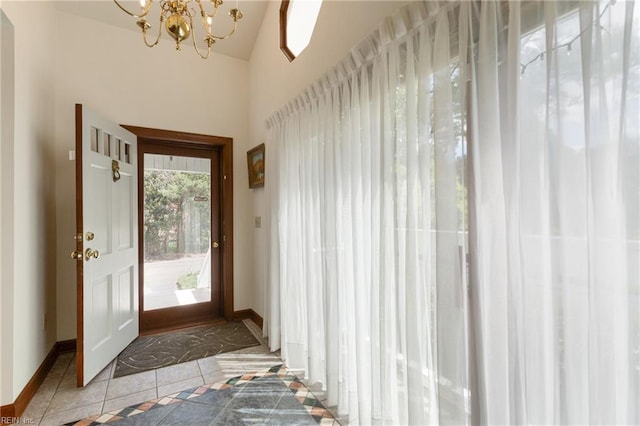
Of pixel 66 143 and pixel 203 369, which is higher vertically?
pixel 66 143

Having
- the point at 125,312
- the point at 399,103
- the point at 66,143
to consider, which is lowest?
the point at 125,312

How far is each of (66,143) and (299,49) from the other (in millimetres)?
2388

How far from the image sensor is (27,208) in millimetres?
2203

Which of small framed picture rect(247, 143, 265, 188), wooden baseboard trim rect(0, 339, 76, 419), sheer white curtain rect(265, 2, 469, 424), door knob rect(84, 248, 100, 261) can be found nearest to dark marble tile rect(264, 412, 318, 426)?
sheer white curtain rect(265, 2, 469, 424)

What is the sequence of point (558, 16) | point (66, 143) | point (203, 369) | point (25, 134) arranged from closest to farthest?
1. point (558, 16)
2. point (25, 134)
3. point (203, 369)
4. point (66, 143)

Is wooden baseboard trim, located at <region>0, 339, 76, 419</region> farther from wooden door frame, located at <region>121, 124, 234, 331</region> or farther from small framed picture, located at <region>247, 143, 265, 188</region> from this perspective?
small framed picture, located at <region>247, 143, 265, 188</region>

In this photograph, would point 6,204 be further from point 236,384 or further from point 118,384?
point 236,384

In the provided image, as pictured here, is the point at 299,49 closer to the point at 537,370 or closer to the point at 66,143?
the point at 66,143

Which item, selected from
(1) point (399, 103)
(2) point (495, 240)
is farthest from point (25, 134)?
(2) point (495, 240)

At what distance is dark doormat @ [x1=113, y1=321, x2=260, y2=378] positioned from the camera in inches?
103

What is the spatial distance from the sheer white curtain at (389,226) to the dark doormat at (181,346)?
3.41 ft

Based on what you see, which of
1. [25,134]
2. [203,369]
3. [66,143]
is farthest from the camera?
[66,143]

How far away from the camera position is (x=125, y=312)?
2.94 m

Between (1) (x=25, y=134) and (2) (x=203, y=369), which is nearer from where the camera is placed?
(1) (x=25, y=134)
